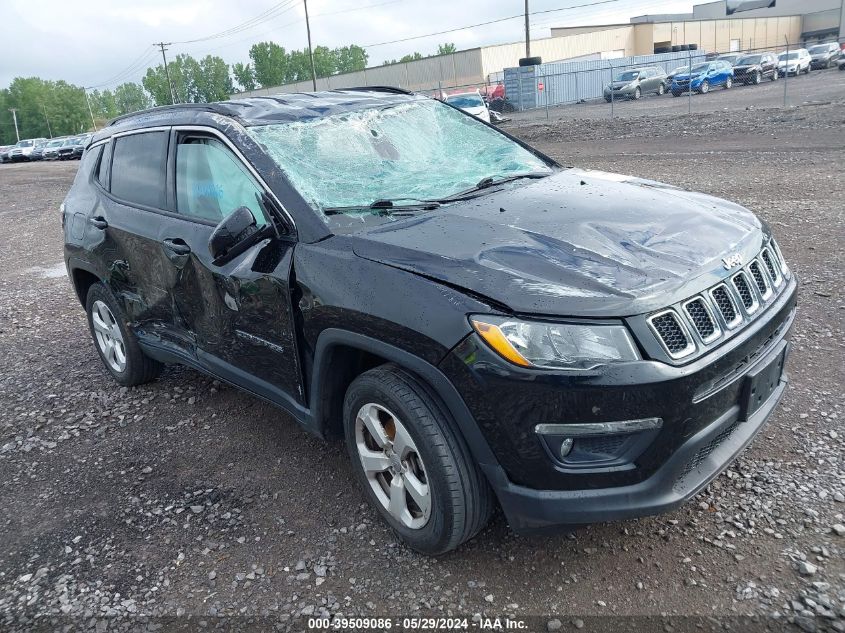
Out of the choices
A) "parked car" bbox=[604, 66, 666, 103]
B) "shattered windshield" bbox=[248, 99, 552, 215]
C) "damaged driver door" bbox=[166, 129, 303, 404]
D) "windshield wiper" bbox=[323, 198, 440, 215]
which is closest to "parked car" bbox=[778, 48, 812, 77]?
"parked car" bbox=[604, 66, 666, 103]

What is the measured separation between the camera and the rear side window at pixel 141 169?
3980 mm

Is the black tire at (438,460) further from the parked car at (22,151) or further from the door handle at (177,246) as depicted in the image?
the parked car at (22,151)

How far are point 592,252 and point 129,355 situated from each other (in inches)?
130

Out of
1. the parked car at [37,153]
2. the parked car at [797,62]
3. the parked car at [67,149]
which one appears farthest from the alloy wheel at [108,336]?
the parked car at [37,153]

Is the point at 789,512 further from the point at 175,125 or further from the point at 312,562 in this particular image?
the point at 175,125

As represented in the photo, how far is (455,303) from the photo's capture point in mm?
2428

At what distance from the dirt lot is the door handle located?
45.6 inches

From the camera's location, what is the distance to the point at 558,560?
111 inches

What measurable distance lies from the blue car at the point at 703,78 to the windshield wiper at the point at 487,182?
1337 inches

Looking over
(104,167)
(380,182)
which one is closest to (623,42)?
(104,167)

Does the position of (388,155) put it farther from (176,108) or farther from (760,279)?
(760,279)

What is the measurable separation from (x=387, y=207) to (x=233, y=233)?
27.3 inches

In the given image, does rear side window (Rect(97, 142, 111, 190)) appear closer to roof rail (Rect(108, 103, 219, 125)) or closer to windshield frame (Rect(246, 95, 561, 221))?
roof rail (Rect(108, 103, 219, 125))

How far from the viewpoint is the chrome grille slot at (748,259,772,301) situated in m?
2.80
